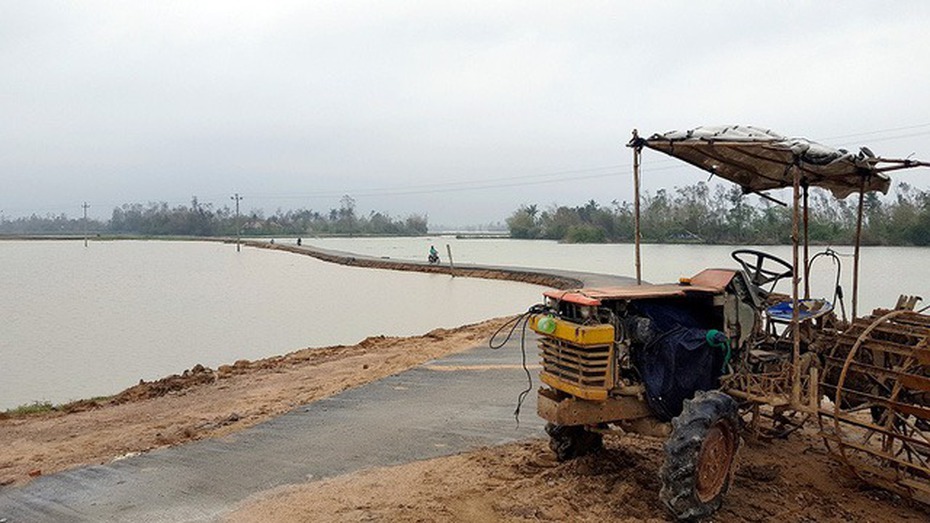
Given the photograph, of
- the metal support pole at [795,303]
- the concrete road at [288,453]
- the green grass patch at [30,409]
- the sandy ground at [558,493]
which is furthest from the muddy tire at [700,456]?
the green grass patch at [30,409]

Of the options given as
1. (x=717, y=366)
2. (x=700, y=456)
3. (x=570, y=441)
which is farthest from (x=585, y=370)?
(x=717, y=366)

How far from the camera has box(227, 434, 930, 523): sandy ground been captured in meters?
5.06

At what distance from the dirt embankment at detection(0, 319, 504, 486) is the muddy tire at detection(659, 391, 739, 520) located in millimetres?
5006

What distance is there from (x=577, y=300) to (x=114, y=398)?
9.24 m

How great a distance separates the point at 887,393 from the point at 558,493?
304cm

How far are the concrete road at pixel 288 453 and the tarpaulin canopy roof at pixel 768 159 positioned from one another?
10.6 ft

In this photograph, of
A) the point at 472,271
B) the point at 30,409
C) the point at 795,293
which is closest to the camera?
the point at 795,293

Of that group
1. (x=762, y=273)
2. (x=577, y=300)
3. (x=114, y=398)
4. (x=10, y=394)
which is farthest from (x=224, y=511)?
(x=10, y=394)

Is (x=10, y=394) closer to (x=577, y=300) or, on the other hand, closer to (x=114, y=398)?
(x=114, y=398)

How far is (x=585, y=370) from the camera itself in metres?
5.05

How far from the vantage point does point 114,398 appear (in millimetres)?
11281

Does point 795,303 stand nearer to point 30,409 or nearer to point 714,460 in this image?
point 714,460

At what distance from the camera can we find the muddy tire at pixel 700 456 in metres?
4.74

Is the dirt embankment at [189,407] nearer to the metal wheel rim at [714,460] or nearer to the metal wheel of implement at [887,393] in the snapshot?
the metal wheel rim at [714,460]
